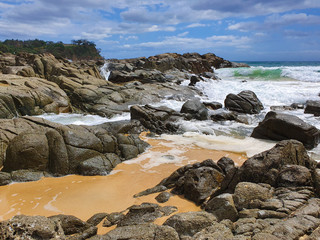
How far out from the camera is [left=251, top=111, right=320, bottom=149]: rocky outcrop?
35.3ft

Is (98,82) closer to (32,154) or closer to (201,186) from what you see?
(32,154)

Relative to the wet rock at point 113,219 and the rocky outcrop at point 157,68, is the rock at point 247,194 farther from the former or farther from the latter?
the rocky outcrop at point 157,68

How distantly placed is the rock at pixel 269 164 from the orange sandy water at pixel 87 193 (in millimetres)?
1413

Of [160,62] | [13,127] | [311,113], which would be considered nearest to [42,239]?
[13,127]

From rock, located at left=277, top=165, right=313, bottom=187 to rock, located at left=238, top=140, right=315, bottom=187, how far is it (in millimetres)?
143

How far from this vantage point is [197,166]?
7074mm

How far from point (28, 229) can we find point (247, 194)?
12.1ft

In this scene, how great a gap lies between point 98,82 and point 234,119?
11.8m

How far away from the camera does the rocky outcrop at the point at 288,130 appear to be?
10773mm

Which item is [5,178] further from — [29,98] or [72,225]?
[29,98]

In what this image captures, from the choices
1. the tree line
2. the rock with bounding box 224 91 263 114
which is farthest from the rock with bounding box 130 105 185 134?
the tree line

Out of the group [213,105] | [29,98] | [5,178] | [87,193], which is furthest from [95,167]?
[213,105]

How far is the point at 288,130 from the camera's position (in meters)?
11.2

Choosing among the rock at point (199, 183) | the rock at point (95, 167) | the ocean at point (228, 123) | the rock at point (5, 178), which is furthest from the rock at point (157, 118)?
the rock at point (5, 178)
